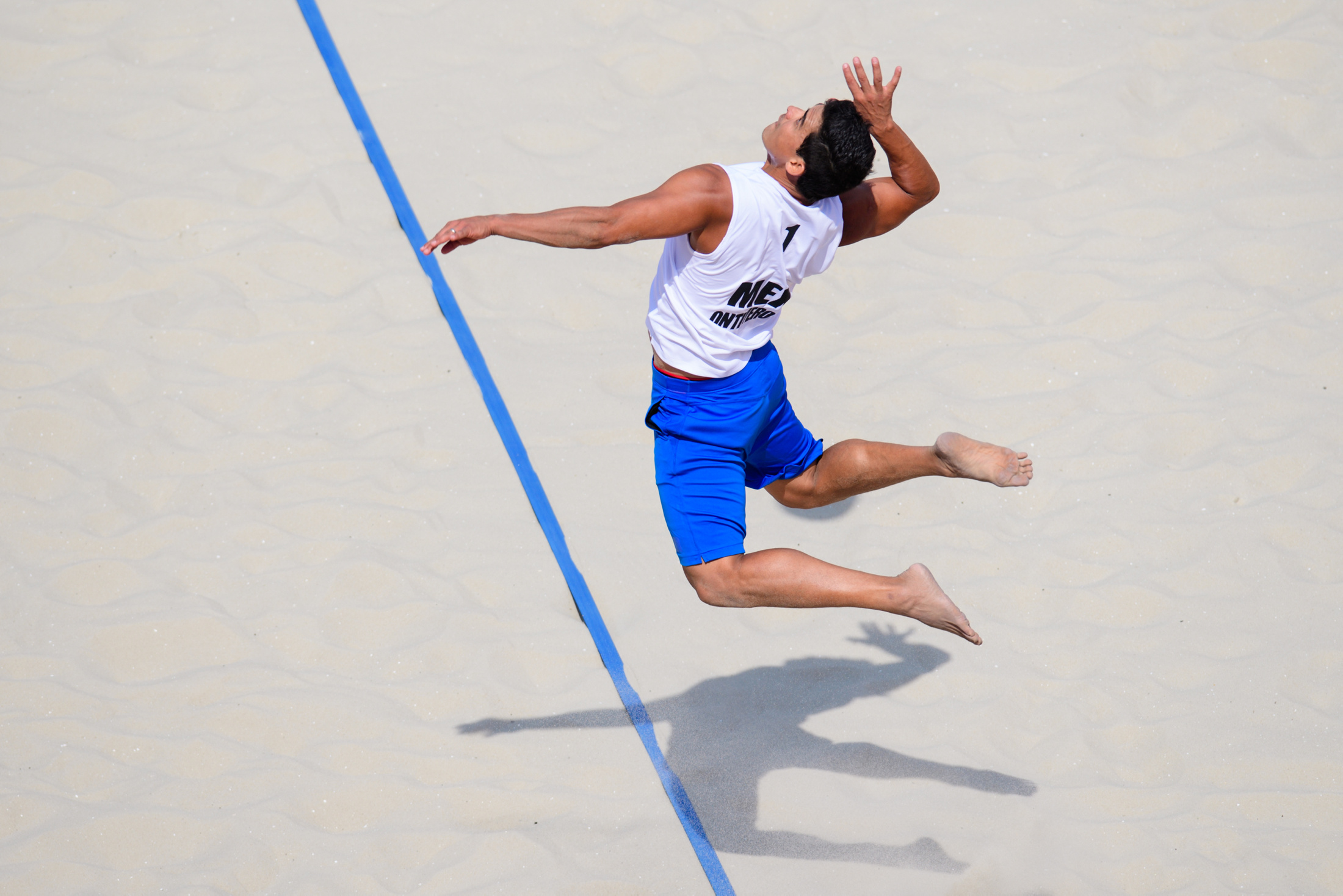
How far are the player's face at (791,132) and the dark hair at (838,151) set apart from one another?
14 millimetres

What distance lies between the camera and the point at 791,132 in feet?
8.46

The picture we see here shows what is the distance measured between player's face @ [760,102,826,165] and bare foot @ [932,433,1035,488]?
2.51 ft

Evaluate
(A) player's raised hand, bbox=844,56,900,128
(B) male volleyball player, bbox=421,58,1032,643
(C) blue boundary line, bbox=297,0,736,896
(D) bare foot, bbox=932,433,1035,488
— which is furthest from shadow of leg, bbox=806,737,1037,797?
(A) player's raised hand, bbox=844,56,900,128

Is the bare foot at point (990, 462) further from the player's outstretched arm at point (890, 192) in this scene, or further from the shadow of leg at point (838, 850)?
the shadow of leg at point (838, 850)

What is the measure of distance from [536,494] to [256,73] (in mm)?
2369

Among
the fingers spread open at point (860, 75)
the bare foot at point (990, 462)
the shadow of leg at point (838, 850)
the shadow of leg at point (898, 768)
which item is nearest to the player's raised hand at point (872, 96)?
the fingers spread open at point (860, 75)

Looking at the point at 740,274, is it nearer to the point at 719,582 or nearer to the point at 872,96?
the point at 872,96

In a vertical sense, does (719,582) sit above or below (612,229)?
below

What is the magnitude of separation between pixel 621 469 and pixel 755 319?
3.90 ft

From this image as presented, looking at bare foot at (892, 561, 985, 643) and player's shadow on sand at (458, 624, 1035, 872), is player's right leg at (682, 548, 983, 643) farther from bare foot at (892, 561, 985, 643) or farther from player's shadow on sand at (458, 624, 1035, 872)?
player's shadow on sand at (458, 624, 1035, 872)

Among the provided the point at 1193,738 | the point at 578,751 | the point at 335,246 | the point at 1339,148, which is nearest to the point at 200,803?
the point at 578,751

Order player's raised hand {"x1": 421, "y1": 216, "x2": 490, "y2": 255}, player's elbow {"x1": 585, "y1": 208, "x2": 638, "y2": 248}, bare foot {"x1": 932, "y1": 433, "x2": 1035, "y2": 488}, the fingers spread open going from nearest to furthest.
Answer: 1. player's raised hand {"x1": 421, "y1": 216, "x2": 490, "y2": 255}
2. player's elbow {"x1": 585, "y1": 208, "x2": 638, "y2": 248}
3. the fingers spread open
4. bare foot {"x1": 932, "y1": 433, "x2": 1035, "y2": 488}

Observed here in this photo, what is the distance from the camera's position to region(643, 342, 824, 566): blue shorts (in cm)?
282

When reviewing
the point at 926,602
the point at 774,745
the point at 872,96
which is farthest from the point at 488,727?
the point at 872,96
